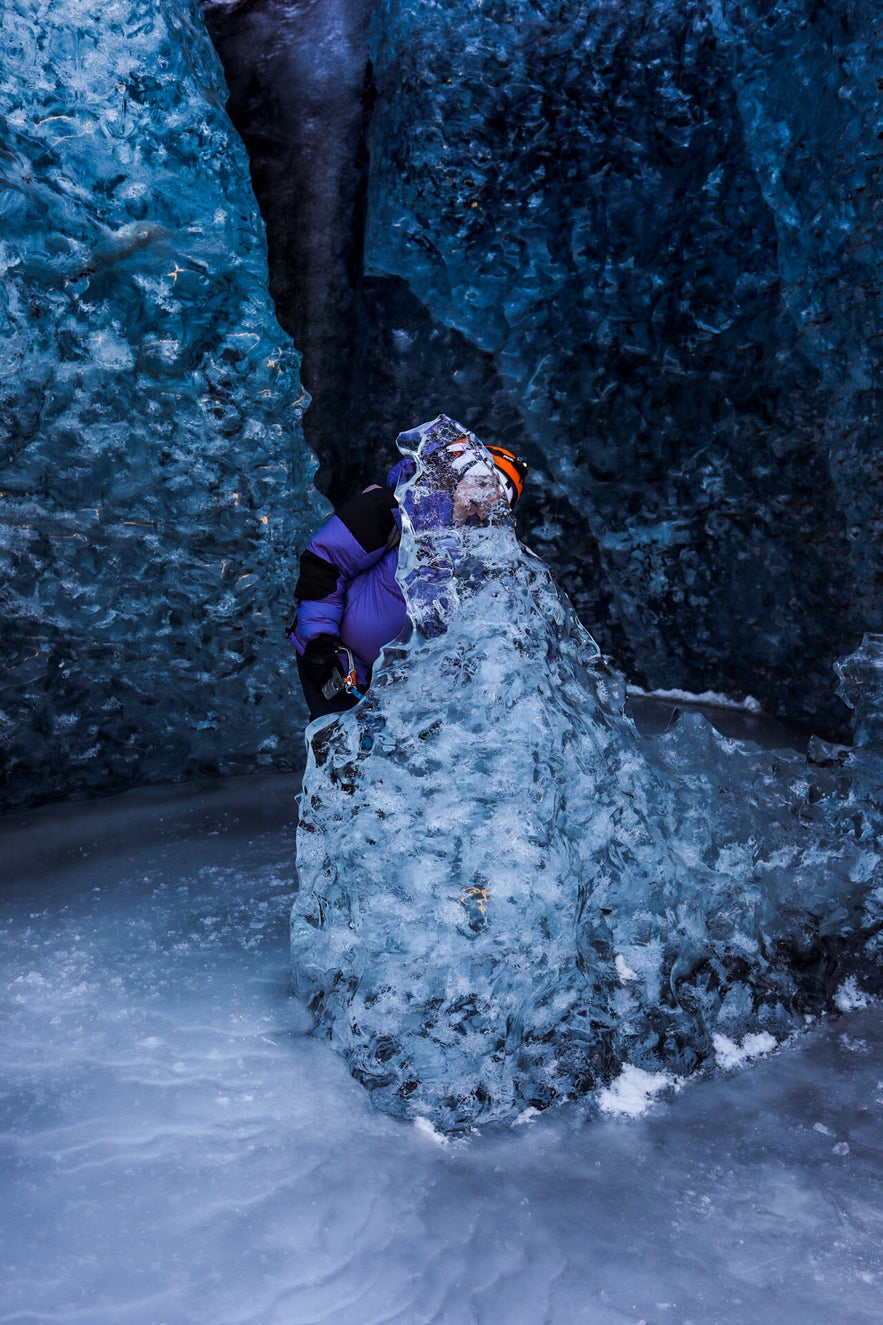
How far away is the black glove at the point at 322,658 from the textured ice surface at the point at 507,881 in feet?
0.84

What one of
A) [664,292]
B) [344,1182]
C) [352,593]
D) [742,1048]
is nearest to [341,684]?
[352,593]

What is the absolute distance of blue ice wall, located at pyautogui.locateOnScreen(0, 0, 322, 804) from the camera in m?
3.14

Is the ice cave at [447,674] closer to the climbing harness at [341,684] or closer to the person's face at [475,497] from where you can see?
the person's face at [475,497]

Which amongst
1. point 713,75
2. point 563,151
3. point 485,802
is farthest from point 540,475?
point 485,802

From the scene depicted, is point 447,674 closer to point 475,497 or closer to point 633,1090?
point 475,497

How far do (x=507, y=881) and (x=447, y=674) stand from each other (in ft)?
1.49

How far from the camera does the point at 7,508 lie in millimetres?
3227

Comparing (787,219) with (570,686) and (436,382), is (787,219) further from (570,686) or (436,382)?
(570,686)

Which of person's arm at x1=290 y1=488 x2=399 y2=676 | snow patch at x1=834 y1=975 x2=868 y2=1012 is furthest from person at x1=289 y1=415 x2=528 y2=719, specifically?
snow patch at x1=834 y1=975 x2=868 y2=1012

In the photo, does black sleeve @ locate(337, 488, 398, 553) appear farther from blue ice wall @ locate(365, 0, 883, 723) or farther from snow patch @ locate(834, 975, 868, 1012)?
blue ice wall @ locate(365, 0, 883, 723)

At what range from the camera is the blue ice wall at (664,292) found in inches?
149

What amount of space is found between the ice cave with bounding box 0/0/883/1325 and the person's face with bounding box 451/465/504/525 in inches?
1.2

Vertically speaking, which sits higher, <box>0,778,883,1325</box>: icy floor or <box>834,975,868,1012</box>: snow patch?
<box>834,975,868,1012</box>: snow patch

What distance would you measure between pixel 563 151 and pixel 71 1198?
4044 mm
